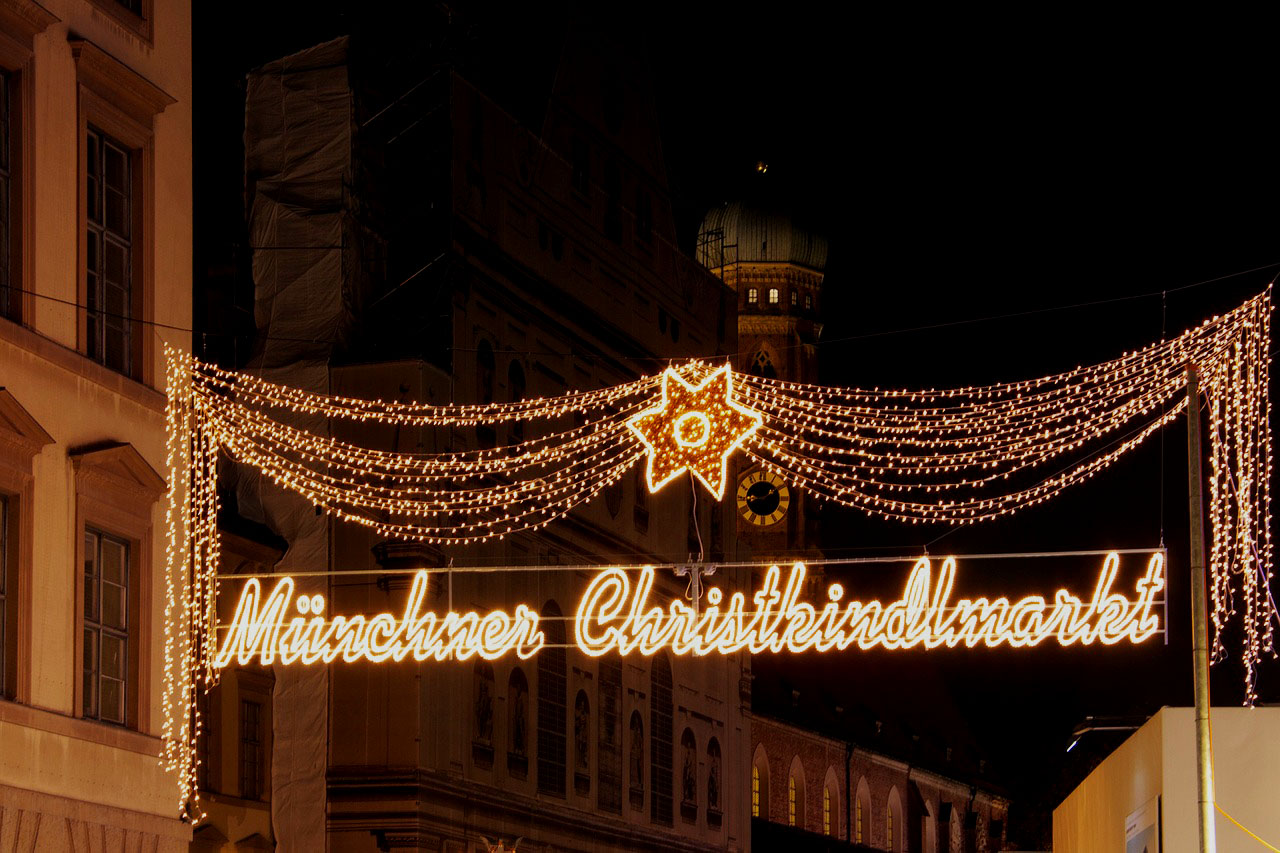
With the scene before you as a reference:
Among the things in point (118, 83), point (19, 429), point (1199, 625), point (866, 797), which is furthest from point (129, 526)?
point (866, 797)

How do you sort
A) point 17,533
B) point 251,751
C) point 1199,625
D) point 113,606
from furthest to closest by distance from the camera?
point 251,751, point 113,606, point 17,533, point 1199,625

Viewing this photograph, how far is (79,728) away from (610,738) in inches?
1094

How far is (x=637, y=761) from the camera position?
50438mm

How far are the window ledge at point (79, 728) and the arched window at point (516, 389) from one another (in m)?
21.7

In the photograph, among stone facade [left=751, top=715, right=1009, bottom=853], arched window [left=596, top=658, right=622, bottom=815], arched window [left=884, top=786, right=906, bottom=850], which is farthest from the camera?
arched window [left=884, top=786, right=906, bottom=850]

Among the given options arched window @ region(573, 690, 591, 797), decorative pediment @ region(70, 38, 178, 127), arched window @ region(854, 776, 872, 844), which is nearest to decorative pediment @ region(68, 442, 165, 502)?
decorative pediment @ region(70, 38, 178, 127)

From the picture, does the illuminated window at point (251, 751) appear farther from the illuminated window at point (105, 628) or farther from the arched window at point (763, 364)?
the arched window at point (763, 364)

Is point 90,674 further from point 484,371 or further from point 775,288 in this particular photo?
point 775,288

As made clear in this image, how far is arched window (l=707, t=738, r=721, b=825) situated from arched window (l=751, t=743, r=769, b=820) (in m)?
16.6

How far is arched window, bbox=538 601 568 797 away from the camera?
1784 inches

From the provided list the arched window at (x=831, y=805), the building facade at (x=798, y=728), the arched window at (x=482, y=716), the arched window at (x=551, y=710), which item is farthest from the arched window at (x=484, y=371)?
the arched window at (x=831, y=805)

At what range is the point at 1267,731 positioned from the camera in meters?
20.9

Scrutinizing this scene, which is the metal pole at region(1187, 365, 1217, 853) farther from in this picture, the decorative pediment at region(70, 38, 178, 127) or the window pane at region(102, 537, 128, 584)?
the decorative pediment at region(70, 38, 178, 127)

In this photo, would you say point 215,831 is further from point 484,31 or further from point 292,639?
point 484,31
